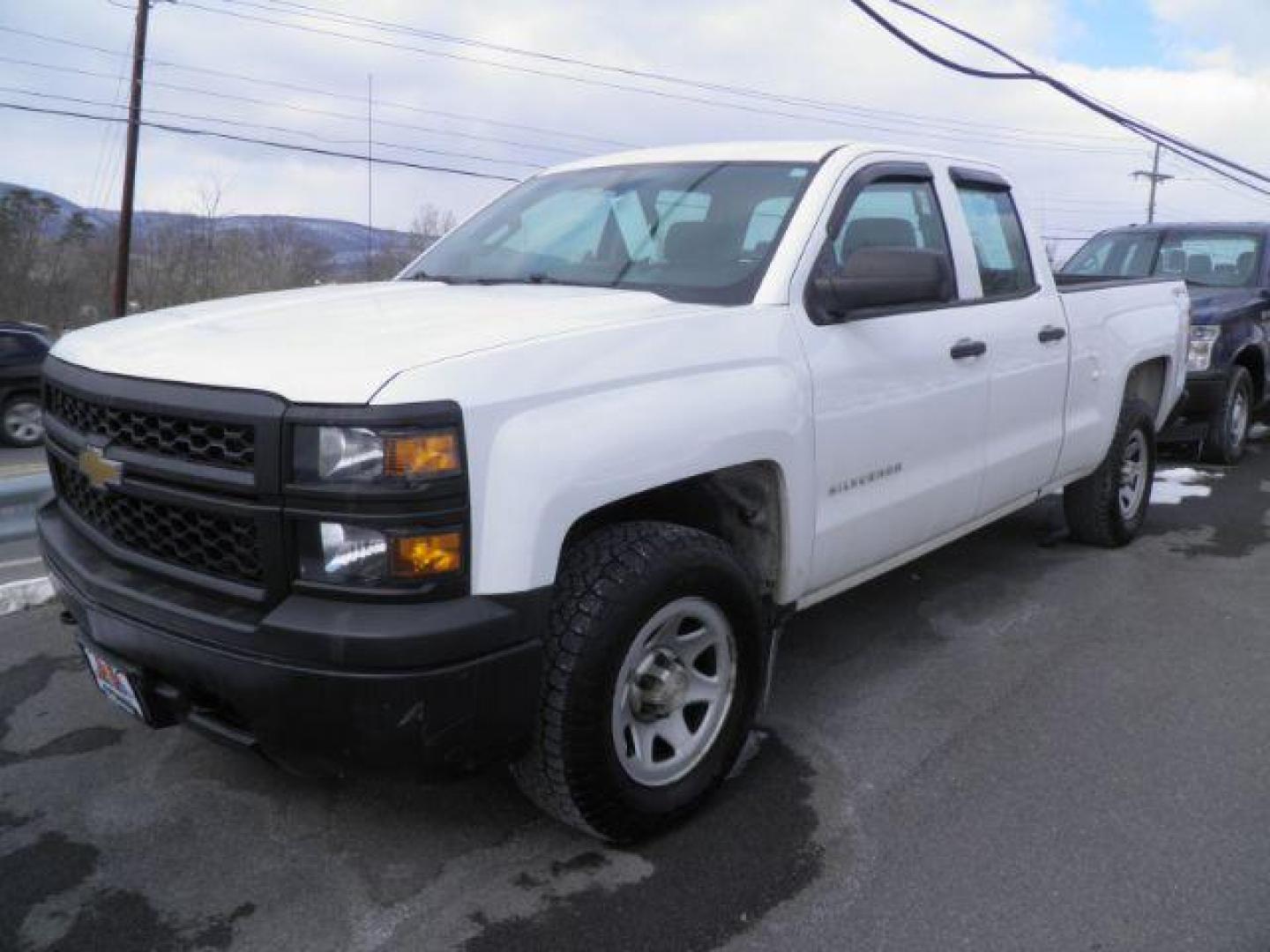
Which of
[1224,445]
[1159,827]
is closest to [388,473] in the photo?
[1159,827]

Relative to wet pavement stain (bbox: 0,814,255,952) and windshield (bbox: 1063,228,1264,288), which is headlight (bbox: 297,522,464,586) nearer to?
wet pavement stain (bbox: 0,814,255,952)

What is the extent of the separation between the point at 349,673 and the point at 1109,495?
4.50 meters

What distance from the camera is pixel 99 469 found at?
2.56 m

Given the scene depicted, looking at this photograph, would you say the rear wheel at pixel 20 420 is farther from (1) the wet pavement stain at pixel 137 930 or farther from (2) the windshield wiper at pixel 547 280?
(1) the wet pavement stain at pixel 137 930

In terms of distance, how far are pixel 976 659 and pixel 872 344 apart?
147 centimetres

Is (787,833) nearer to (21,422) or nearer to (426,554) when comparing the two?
(426,554)

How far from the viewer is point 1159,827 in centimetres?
290

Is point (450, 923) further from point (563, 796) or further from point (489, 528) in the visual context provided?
point (489, 528)

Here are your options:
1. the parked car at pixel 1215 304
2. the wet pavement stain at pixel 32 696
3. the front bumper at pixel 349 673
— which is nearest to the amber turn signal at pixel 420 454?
the front bumper at pixel 349 673

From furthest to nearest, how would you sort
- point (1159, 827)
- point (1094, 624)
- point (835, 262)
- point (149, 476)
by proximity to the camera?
point (1094, 624) → point (835, 262) → point (1159, 827) → point (149, 476)

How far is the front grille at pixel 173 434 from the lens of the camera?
2299mm

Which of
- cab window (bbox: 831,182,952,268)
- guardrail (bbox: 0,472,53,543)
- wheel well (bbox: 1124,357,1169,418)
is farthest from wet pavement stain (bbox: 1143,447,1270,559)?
guardrail (bbox: 0,472,53,543)

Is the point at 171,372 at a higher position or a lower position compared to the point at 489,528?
higher

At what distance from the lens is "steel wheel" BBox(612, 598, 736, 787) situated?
270 cm
